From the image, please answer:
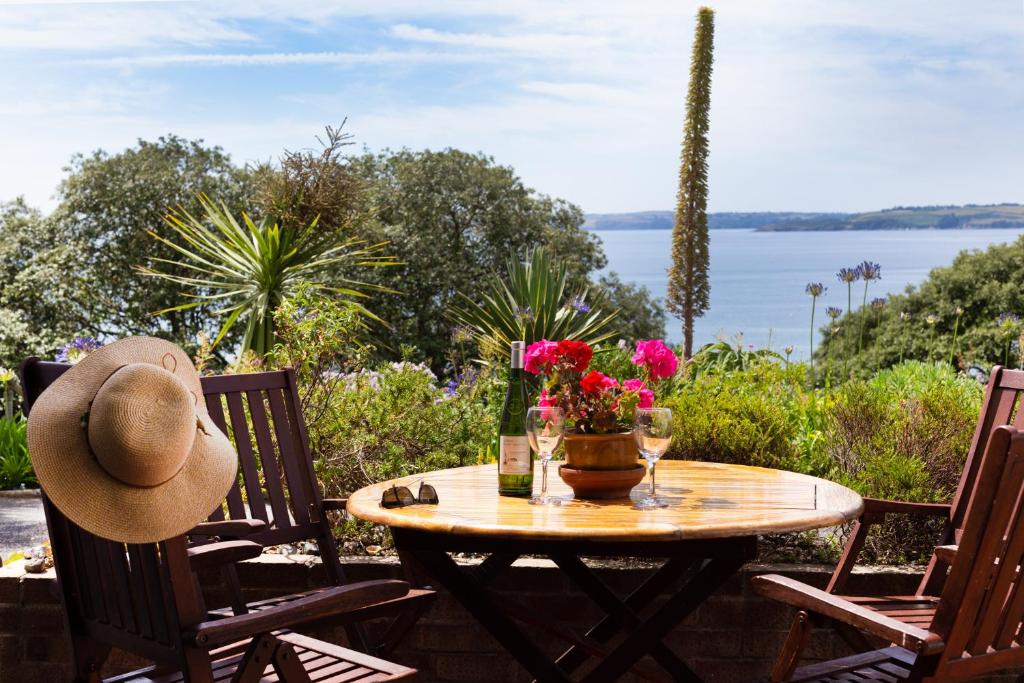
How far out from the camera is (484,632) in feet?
10.6

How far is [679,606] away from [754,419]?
186 centimetres

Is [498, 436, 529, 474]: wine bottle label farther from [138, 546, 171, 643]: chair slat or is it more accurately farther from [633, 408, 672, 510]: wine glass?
[138, 546, 171, 643]: chair slat

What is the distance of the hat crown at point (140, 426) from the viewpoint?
1.99m

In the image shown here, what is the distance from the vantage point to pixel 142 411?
202cm

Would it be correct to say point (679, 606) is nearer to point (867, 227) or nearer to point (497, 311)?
point (497, 311)

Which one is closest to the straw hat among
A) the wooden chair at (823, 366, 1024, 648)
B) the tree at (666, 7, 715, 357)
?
the wooden chair at (823, 366, 1024, 648)

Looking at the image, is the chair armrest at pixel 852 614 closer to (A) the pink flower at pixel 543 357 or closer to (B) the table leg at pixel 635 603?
(B) the table leg at pixel 635 603

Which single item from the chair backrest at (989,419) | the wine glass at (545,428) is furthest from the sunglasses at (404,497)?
the chair backrest at (989,419)

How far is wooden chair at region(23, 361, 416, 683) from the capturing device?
182 cm

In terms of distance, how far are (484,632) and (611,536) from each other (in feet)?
4.40

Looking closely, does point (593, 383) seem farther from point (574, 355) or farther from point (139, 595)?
point (139, 595)

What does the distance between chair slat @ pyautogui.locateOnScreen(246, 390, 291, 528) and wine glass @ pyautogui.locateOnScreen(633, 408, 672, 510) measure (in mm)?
1093

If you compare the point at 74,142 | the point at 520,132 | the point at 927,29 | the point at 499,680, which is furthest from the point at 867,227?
the point at 499,680

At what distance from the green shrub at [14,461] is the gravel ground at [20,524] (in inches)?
9.0
